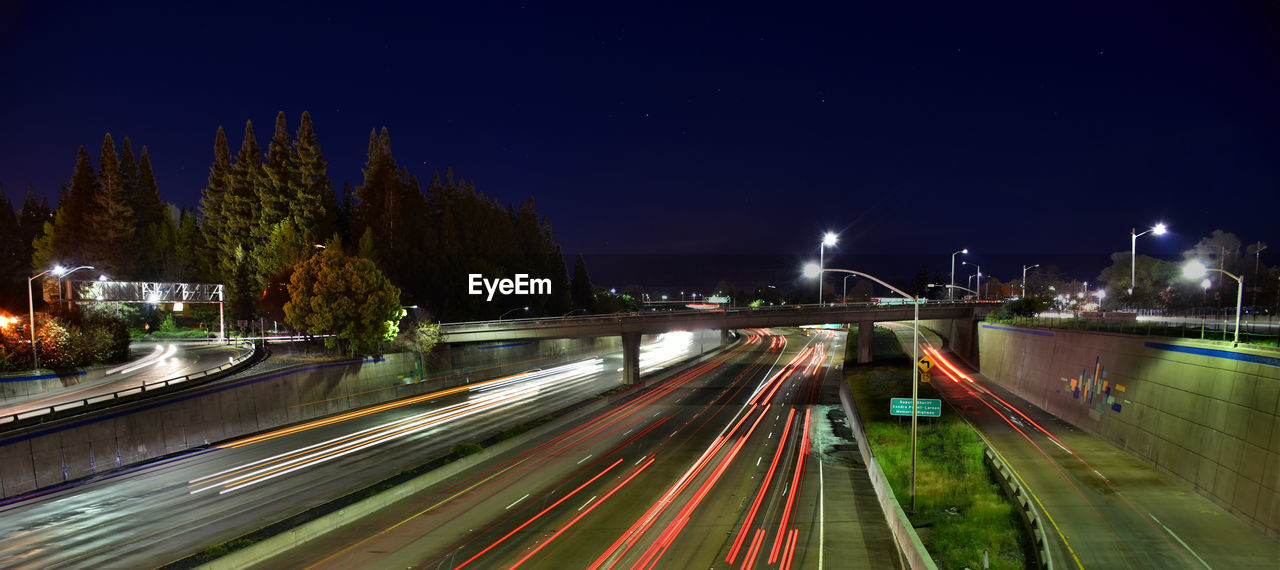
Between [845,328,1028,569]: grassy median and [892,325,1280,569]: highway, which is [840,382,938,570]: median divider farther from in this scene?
[892,325,1280,569]: highway

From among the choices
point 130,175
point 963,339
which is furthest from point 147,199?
point 963,339

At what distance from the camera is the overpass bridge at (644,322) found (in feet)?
209

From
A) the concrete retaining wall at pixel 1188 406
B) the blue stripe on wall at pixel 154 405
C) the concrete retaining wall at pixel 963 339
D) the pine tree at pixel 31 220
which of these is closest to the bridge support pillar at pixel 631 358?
the blue stripe on wall at pixel 154 405

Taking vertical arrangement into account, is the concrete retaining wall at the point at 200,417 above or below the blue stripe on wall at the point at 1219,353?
below

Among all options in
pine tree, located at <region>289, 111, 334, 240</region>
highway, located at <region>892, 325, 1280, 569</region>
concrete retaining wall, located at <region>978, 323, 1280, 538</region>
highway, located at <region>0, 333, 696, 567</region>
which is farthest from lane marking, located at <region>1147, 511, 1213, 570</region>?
pine tree, located at <region>289, 111, 334, 240</region>

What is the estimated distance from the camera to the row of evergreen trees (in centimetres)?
6906

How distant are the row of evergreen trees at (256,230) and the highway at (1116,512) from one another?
62.6m

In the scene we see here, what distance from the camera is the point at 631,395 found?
5531cm

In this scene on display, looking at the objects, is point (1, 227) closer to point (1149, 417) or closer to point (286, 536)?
point (286, 536)

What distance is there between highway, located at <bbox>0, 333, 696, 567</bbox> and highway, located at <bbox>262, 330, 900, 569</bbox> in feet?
15.8

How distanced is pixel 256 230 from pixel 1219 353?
81.9 metres

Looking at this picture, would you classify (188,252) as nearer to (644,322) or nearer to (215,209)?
(215,209)

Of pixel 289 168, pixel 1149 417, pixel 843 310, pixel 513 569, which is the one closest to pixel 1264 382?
pixel 1149 417

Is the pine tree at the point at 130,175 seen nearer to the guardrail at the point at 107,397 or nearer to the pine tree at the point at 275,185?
the pine tree at the point at 275,185
